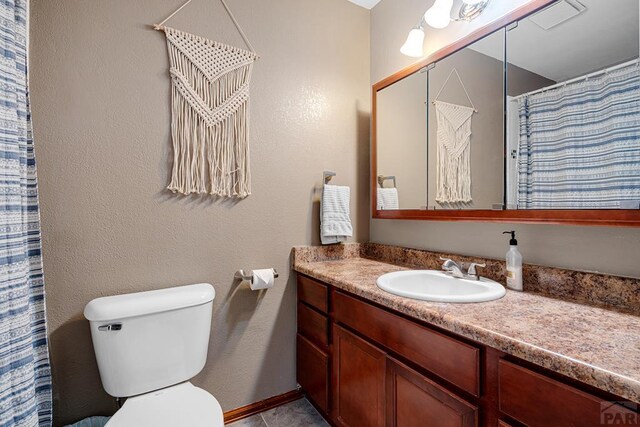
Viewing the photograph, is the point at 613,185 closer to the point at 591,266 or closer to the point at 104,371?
the point at 591,266

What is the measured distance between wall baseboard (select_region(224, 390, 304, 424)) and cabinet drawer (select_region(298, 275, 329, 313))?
1.94 ft

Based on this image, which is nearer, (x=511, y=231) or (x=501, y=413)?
(x=501, y=413)

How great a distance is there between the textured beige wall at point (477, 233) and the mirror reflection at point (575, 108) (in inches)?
5.0

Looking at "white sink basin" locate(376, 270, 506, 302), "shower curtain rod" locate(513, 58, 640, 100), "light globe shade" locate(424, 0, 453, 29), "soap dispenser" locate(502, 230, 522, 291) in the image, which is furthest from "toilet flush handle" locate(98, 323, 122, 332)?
"light globe shade" locate(424, 0, 453, 29)

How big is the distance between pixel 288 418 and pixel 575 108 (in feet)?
6.40

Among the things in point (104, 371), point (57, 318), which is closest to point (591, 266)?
point (104, 371)

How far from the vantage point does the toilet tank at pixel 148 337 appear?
45.4 inches

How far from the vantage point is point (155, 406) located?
1.11 metres

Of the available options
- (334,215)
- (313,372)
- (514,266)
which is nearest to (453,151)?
(514,266)

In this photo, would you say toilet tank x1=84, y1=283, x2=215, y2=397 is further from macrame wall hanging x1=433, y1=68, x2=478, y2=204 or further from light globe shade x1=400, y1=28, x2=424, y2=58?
light globe shade x1=400, y1=28, x2=424, y2=58

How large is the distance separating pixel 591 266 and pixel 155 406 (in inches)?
66.3

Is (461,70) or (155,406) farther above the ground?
(461,70)

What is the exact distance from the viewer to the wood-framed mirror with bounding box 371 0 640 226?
0.94m

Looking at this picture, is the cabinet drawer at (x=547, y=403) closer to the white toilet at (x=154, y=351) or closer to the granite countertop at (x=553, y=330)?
the granite countertop at (x=553, y=330)
